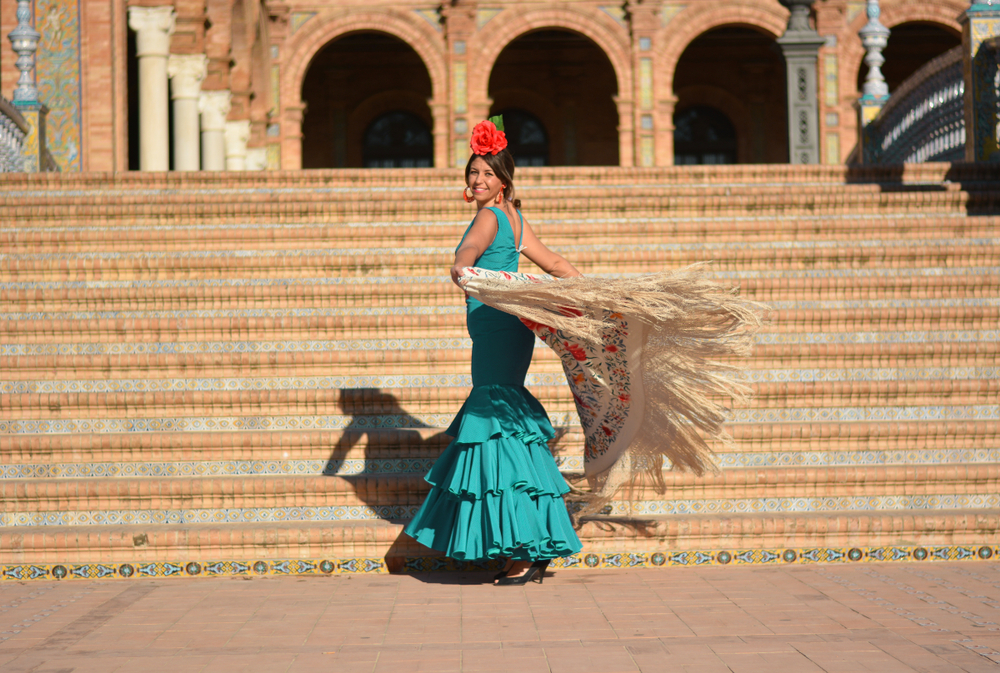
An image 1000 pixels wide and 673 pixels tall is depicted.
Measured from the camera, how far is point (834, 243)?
743 cm

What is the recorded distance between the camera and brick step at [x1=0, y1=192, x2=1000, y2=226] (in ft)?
26.6

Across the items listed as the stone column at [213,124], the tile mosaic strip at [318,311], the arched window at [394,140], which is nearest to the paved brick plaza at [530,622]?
the tile mosaic strip at [318,311]

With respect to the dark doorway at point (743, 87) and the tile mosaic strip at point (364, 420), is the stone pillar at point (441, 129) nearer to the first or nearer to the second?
the dark doorway at point (743, 87)

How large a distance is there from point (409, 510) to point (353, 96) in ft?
69.9

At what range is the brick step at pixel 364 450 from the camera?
5367 millimetres

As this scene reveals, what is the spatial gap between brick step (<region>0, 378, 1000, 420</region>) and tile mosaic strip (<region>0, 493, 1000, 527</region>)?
0.77 m

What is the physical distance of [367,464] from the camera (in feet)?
17.7

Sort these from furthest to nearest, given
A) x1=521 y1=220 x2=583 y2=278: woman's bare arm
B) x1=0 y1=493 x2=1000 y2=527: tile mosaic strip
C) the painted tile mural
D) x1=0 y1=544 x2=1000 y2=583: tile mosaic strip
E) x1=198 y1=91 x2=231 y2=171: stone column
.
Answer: x1=198 y1=91 x2=231 y2=171: stone column → the painted tile mural → x1=0 y1=493 x2=1000 y2=527: tile mosaic strip → x1=0 y1=544 x2=1000 y2=583: tile mosaic strip → x1=521 y1=220 x2=583 y2=278: woman's bare arm

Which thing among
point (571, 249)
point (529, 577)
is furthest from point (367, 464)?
point (571, 249)

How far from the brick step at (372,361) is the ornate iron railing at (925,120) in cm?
473

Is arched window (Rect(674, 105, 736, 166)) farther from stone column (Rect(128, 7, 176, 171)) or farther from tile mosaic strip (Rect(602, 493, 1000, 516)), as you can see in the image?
tile mosaic strip (Rect(602, 493, 1000, 516))

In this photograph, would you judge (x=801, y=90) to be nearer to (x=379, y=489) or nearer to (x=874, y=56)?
(x=874, y=56)

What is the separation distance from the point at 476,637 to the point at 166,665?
99 cm

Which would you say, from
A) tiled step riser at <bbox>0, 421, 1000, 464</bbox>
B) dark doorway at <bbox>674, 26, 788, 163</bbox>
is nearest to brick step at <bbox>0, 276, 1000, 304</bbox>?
tiled step riser at <bbox>0, 421, 1000, 464</bbox>
